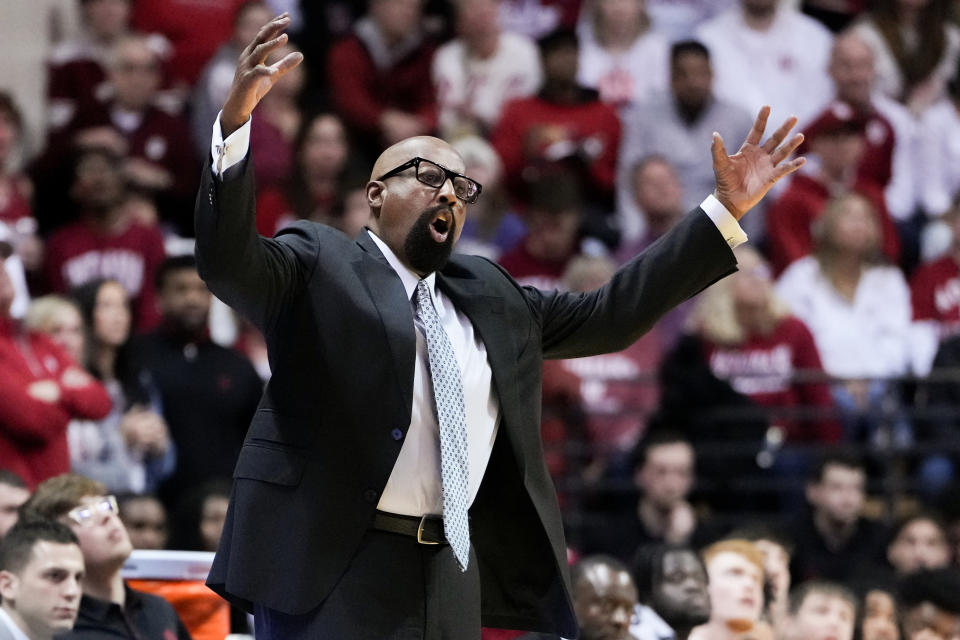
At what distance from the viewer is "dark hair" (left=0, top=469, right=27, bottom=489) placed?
6.17 m

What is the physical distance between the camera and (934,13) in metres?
11.2

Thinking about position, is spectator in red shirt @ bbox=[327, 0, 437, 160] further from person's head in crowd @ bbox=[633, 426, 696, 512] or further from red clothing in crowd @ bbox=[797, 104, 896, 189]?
person's head in crowd @ bbox=[633, 426, 696, 512]

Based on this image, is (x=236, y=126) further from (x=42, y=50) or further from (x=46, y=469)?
(x=42, y=50)

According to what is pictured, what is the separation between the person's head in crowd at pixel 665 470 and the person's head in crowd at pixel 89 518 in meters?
3.24

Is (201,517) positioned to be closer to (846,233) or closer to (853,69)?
(846,233)

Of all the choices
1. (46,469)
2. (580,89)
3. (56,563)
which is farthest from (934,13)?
(56,563)

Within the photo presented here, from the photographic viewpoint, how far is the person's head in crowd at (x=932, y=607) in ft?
23.7

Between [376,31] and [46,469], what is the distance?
4.47 m

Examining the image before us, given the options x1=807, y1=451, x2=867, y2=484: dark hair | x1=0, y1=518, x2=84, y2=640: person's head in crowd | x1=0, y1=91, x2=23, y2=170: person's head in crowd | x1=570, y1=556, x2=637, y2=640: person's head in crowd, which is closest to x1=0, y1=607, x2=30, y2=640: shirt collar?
x1=0, y1=518, x2=84, y2=640: person's head in crowd

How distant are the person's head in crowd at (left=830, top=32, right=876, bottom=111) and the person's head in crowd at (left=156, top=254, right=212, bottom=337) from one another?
473 centimetres

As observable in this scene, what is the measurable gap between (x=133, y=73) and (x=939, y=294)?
4741 mm

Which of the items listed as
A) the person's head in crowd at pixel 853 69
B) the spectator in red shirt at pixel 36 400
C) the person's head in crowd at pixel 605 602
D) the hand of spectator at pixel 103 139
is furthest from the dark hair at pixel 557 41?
the person's head in crowd at pixel 605 602

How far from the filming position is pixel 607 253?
963 centimetres

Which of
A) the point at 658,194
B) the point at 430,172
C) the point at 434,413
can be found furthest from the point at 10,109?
the point at 434,413
